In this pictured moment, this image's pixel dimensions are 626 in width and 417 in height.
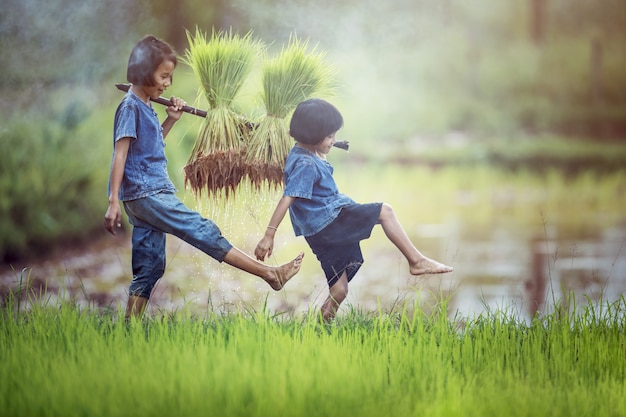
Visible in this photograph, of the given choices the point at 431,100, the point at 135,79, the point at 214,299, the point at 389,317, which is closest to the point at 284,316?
the point at 389,317

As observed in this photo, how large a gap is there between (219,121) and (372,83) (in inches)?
52.6

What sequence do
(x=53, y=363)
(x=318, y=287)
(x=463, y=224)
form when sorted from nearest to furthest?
(x=53, y=363) → (x=318, y=287) → (x=463, y=224)

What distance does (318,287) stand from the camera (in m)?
3.69

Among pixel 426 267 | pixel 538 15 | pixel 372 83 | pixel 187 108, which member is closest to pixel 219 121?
pixel 187 108

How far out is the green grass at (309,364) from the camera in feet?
8.03

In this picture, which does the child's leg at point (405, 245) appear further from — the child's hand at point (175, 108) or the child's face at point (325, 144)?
the child's hand at point (175, 108)

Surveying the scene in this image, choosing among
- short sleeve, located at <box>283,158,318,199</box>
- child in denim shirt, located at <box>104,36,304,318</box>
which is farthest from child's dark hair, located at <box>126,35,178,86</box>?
short sleeve, located at <box>283,158,318,199</box>

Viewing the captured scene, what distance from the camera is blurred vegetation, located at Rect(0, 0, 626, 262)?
152 inches

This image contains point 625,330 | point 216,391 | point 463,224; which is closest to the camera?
point 216,391

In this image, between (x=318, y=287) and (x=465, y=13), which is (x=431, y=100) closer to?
(x=465, y=13)

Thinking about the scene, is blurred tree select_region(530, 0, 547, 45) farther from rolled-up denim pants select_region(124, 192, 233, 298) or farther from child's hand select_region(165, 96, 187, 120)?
rolled-up denim pants select_region(124, 192, 233, 298)

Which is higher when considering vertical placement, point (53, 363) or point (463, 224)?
point (463, 224)

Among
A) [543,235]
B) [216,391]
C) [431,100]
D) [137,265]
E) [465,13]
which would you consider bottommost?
[216,391]

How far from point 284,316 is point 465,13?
203 centimetres
